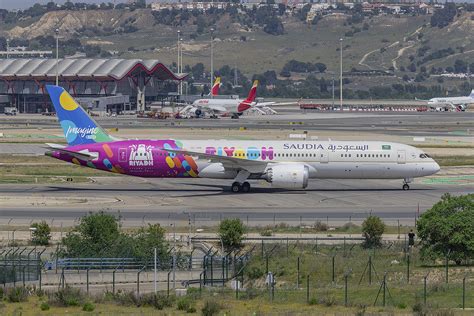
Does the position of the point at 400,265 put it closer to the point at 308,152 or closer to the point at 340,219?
the point at 340,219

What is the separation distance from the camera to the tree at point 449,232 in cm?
5434

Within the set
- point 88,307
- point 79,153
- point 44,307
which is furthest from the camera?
point 79,153

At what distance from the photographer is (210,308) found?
43.6 meters

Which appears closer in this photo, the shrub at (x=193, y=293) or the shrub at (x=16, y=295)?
the shrub at (x=16, y=295)

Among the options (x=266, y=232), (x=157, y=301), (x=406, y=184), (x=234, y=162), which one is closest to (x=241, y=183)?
(x=234, y=162)

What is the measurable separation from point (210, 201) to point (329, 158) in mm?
10504

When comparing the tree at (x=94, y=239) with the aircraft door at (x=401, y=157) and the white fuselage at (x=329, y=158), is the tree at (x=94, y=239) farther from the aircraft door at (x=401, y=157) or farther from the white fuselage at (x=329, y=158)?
the aircraft door at (x=401, y=157)

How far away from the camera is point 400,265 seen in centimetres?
5475

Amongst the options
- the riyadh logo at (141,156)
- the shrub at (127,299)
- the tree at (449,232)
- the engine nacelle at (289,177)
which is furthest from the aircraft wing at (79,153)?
the shrub at (127,299)

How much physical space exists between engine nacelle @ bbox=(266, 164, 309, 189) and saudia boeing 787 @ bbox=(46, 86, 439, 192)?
142 mm

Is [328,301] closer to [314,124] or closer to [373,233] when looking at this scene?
[373,233]

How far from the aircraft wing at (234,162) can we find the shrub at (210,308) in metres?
38.7

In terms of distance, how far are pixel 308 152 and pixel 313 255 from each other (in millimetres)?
27569

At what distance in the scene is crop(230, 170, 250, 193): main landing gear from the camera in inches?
3302
